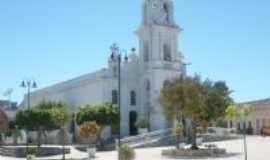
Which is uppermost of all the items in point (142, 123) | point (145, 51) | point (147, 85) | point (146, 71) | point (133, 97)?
point (145, 51)

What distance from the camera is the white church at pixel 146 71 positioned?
56.3 m

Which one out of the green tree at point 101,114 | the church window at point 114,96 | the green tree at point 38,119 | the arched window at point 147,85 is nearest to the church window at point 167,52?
the arched window at point 147,85

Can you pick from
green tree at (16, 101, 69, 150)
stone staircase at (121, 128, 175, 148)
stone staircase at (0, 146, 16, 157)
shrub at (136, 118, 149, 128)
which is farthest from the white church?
stone staircase at (0, 146, 16, 157)

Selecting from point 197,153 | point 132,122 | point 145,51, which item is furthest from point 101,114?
point 197,153

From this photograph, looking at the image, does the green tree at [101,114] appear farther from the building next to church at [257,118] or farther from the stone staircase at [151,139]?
the building next to church at [257,118]

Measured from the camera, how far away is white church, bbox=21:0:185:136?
5628cm

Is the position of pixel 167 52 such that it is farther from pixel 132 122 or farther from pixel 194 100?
pixel 194 100

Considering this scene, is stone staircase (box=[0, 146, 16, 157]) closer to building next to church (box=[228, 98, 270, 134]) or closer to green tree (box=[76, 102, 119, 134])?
green tree (box=[76, 102, 119, 134])

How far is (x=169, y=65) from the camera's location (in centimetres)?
5738

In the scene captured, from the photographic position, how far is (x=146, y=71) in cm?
5738

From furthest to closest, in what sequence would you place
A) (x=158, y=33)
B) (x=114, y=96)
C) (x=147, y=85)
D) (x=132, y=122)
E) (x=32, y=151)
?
(x=132, y=122)
(x=114, y=96)
(x=147, y=85)
(x=158, y=33)
(x=32, y=151)

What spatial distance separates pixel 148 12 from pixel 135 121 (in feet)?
38.0

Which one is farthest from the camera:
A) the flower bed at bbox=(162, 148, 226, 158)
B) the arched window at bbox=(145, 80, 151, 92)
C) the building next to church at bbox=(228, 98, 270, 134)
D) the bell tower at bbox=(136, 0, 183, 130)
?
the building next to church at bbox=(228, 98, 270, 134)

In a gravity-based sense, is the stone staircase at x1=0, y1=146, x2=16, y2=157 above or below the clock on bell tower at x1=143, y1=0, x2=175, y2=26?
below
